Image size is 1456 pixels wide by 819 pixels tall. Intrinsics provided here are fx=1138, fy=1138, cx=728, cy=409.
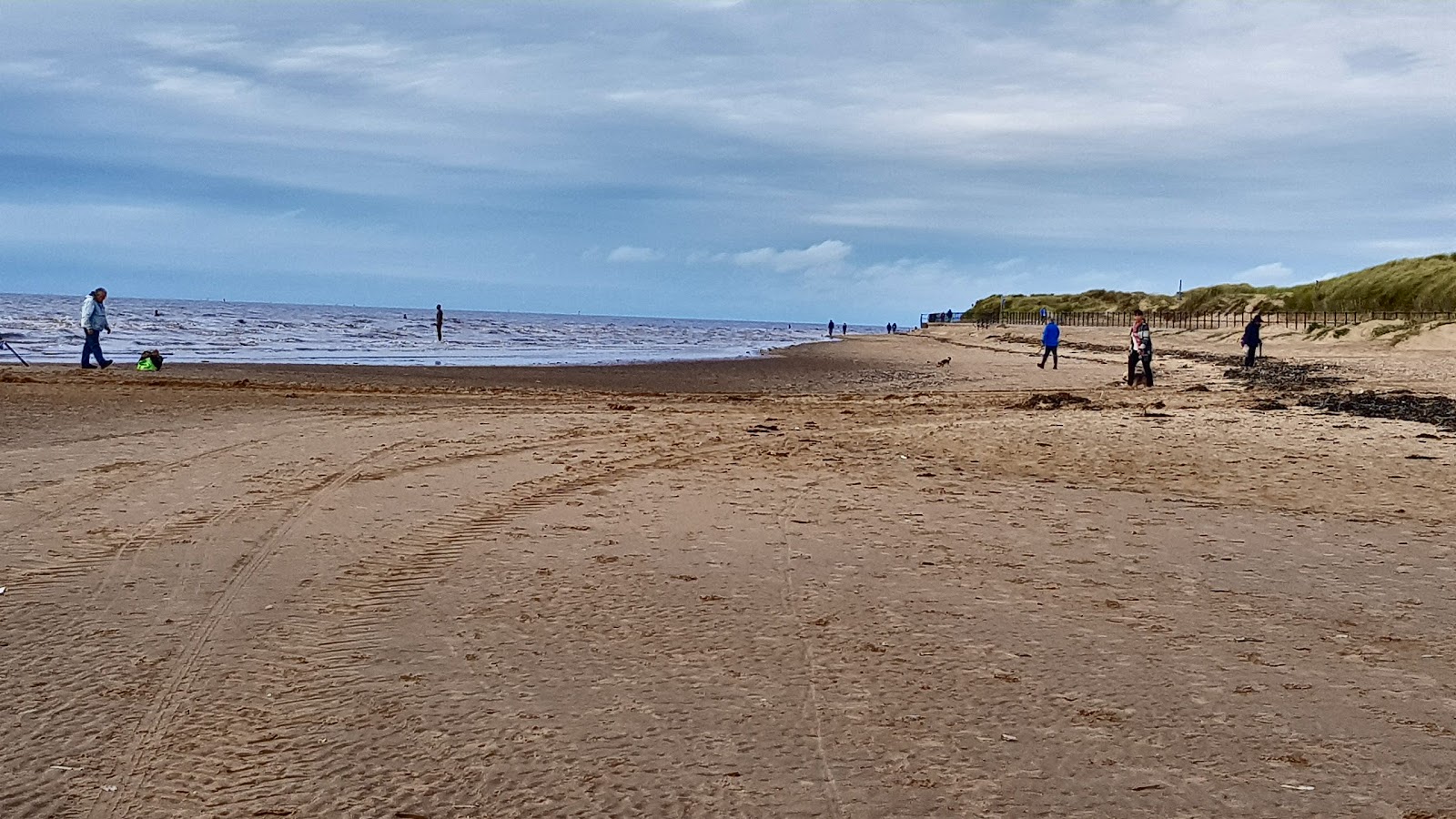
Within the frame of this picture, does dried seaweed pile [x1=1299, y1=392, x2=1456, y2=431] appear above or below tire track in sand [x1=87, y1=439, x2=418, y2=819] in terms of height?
above

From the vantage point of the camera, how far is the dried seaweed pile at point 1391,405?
13711mm

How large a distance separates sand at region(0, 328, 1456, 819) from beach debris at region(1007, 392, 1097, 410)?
4.96m

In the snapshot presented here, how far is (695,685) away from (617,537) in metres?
2.70

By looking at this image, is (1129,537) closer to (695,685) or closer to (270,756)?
(695,685)

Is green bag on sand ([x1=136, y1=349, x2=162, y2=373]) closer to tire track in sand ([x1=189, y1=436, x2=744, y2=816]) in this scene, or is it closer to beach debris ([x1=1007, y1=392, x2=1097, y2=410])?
beach debris ([x1=1007, y1=392, x2=1097, y2=410])

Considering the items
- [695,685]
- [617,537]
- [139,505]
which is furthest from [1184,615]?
[139,505]

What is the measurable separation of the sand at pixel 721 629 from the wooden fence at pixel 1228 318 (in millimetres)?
37808

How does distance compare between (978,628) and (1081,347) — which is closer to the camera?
(978,628)

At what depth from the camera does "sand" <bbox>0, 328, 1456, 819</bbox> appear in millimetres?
3557

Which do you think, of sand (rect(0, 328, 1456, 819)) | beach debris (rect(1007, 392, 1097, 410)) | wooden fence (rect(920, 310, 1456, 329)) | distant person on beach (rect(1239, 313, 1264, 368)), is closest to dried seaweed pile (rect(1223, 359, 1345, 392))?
distant person on beach (rect(1239, 313, 1264, 368))

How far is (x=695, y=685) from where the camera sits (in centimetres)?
443

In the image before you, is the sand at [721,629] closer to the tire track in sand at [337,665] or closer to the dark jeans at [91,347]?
the tire track in sand at [337,665]

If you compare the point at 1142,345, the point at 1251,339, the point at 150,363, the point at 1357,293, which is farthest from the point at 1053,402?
the point at 1357,293

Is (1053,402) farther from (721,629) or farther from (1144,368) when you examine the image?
(721,629)
